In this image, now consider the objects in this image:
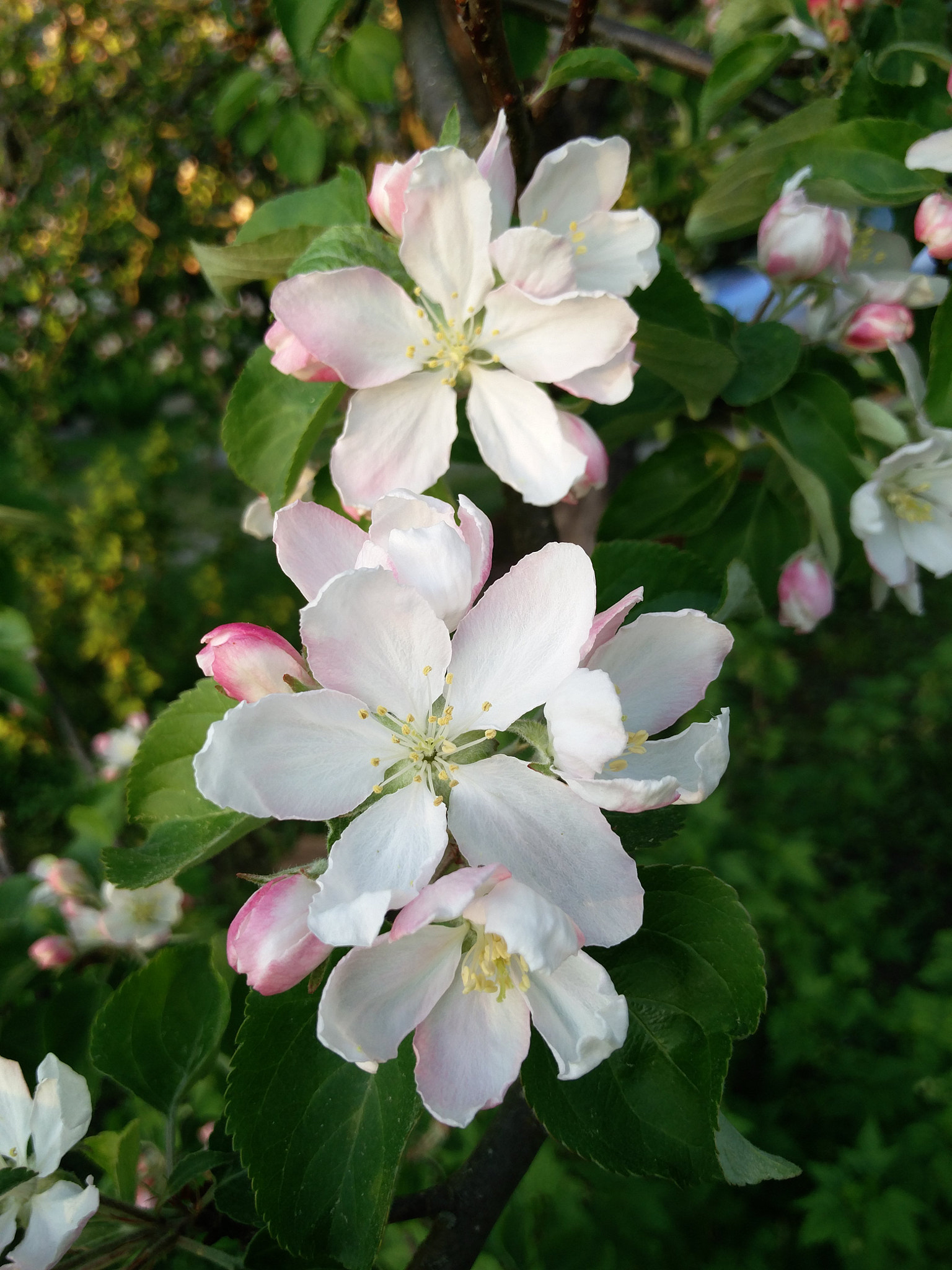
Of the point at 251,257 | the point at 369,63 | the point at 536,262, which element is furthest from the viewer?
the point at 369,63

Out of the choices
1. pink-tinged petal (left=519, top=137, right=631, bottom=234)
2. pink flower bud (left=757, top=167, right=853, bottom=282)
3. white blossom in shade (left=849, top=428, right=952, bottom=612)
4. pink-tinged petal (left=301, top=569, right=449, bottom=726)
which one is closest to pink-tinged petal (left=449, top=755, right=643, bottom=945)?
pink-tinged petal (left=301, top=569, right=449, bottom=726)

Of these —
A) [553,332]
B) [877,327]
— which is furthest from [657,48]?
[553,332]

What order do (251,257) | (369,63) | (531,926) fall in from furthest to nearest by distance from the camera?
(369,63) < (251,257) < (531,926)

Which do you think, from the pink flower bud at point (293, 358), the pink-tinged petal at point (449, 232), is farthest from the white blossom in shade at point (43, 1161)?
the pink-tinged petal at point (449, 232)

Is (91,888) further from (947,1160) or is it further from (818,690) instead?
(818,690)

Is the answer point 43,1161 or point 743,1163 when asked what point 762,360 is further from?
point 43,1161

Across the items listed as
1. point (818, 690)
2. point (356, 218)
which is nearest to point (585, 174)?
point (356, 218)
